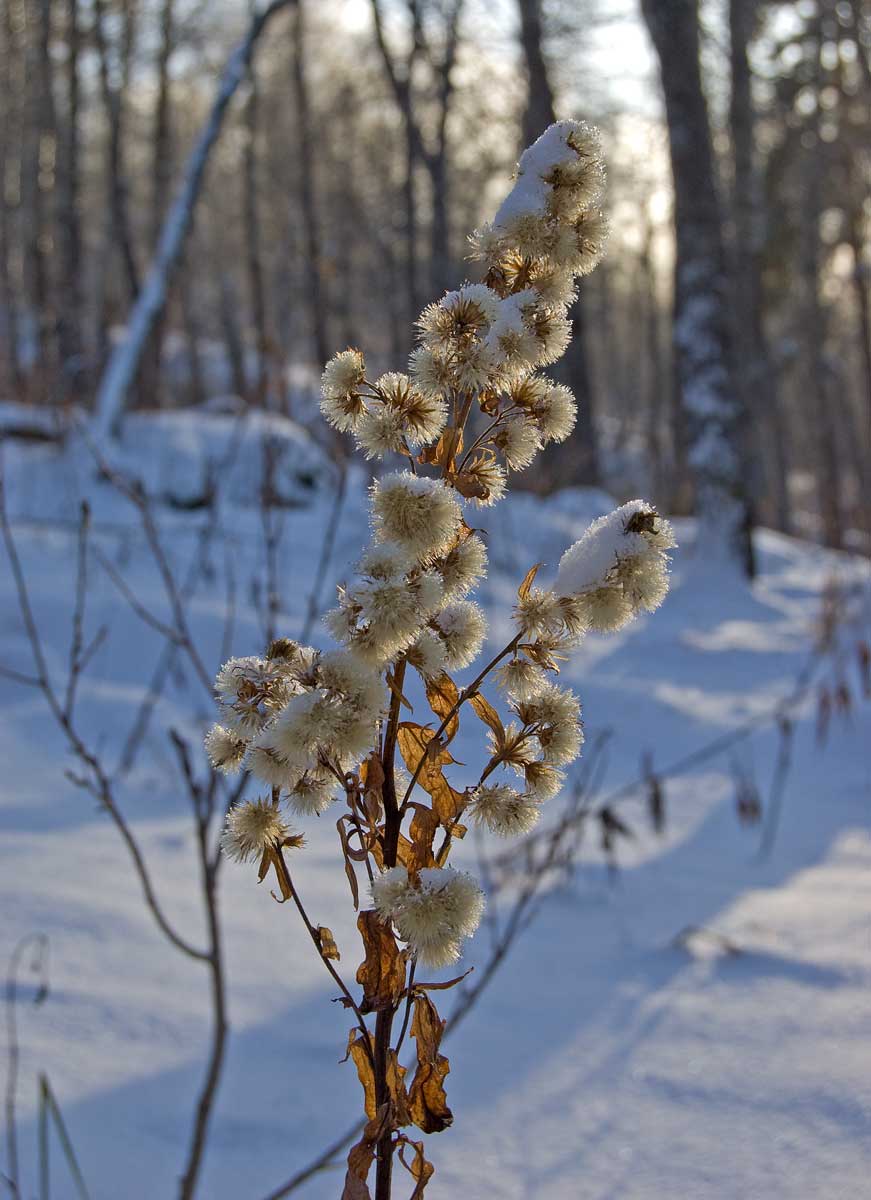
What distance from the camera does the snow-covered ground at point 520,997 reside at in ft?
4.71

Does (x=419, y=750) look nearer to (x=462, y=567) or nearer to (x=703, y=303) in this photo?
(x=462, y=567)

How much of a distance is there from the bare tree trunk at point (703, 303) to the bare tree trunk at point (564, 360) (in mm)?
Result: 766

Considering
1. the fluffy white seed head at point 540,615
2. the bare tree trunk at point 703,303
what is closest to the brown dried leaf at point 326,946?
the fluffy white seed head at point 540,615

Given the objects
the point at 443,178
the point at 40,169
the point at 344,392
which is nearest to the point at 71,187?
the point at 443,178

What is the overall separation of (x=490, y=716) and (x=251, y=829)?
18 centimetres

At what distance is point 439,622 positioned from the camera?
2.49ft

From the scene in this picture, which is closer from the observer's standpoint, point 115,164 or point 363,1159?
point 363,1159

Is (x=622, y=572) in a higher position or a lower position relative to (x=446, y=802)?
higher

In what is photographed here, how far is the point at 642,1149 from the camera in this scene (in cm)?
146

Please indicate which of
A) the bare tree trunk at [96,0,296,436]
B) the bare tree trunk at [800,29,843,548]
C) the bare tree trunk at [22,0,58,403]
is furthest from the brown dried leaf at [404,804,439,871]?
the bare tree trunk at [800,29,843,548]

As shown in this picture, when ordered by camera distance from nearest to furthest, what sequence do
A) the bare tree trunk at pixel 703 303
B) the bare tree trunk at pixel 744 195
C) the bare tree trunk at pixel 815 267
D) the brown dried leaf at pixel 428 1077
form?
1. the brown dried leaf at pixel 428 1077
2. the bare tree trunk at pixel 703 303
3. the bare tree trunk at pixel 744 195
4. the bare tree trunk at pixel 815 267

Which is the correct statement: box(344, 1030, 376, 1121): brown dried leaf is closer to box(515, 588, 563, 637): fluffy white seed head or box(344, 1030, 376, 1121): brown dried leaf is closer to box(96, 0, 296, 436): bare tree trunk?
box(515, 588, 563, 637): fluffy white seed head

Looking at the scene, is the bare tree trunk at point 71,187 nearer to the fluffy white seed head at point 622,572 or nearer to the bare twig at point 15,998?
the bare twig at point 15,998

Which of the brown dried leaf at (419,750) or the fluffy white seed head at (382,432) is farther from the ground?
the fluffy white seed head at (382,432)
